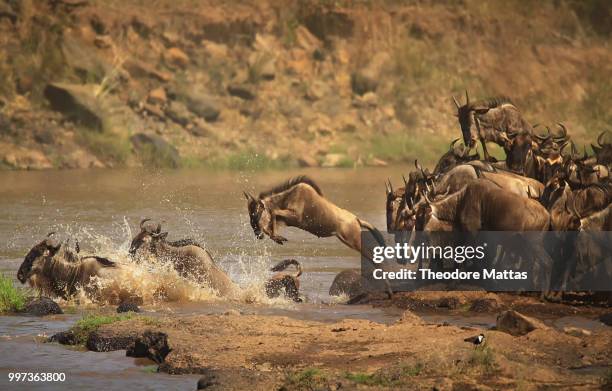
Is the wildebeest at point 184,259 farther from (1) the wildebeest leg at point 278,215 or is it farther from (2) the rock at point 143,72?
(2) the rock at point 143,72

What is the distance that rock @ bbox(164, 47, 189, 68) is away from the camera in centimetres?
4928

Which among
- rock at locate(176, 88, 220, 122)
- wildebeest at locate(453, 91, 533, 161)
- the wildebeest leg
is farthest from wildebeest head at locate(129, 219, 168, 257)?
rock at locate(176, 88, 220, 122)

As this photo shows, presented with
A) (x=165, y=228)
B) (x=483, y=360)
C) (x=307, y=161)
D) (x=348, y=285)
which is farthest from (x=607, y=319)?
(x=307, y=161)

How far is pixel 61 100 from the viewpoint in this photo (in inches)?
1715

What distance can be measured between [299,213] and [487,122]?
9.83 feet

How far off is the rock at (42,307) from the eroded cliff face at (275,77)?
25.8m

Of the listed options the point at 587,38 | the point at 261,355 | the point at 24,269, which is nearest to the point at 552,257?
the point at 261,355

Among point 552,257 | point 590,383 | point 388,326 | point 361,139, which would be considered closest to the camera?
point 590,383

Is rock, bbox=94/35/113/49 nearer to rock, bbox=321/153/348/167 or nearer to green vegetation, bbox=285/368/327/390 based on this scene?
rock, bbox=321/153/348/167

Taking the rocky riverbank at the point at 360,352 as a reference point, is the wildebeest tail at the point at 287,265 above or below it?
above

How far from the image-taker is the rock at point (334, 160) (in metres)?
44.9

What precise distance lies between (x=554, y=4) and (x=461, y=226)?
49.4m

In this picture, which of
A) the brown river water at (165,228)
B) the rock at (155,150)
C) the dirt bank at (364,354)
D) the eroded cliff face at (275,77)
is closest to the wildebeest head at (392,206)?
the brown river water at (165,228)

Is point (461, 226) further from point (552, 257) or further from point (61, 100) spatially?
point (61, 100)
